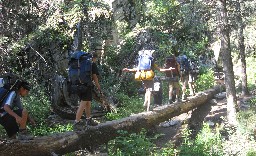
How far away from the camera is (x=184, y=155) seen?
787 centimetres

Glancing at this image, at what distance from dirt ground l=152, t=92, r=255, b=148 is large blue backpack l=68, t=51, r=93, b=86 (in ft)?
13.5

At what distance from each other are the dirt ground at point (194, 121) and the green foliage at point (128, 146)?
2.13 meters

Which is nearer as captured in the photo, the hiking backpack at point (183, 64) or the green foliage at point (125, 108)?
the green foliage at point (125, 108)

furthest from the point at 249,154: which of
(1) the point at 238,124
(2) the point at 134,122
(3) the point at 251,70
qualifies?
(3) the point at 251,70

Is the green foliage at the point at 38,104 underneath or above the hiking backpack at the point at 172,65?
underneath

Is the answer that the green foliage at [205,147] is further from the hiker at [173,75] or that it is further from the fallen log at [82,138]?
the hiker at [173,75]

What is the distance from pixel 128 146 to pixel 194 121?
18.1 feet

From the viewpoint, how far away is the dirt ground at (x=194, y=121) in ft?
36.5

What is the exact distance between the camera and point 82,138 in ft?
25.2

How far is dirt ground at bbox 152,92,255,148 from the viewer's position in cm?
1113

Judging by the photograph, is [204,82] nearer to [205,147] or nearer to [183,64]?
[183,64]

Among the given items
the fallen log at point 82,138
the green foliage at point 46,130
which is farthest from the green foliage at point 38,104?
the fallen log at point 82,138

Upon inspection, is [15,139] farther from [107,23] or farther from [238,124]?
[107,23]

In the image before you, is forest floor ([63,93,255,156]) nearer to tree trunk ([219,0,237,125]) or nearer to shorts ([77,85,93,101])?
tree trunk ([219,0,237,125])
